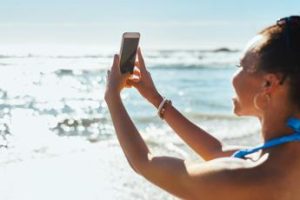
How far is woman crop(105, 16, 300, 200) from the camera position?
217 cm

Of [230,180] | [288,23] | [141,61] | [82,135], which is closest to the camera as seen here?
[230,180]

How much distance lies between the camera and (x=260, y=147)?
230 centimetres

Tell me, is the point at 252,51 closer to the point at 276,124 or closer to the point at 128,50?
the point at 276,124

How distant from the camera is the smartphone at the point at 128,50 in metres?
2.56

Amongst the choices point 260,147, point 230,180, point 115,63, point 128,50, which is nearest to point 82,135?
point 128,50

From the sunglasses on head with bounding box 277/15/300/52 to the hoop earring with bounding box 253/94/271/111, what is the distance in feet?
0.64

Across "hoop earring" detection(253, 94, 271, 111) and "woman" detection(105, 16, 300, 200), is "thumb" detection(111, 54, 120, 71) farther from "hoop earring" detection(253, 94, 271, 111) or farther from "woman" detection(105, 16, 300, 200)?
"hoop earring" detection(253, 94, 271, 111)

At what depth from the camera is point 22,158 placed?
9.70 meters

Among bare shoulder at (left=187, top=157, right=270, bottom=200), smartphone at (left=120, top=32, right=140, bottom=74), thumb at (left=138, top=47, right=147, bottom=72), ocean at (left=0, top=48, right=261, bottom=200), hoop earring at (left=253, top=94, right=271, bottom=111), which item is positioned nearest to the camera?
bare shoulder at (left=187, top=157, right=270, bottom=200)

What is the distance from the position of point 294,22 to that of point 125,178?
21.1 ft

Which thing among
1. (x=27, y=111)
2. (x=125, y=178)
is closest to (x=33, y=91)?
(x=27, y=111)

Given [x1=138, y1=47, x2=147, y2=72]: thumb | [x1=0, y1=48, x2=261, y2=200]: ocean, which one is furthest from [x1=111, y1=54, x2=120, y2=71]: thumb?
[x1=0, y1=48, x2=261, y2=200]: ocean

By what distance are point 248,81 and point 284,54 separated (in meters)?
0.18

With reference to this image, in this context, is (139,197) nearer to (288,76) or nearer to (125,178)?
(125,178)
